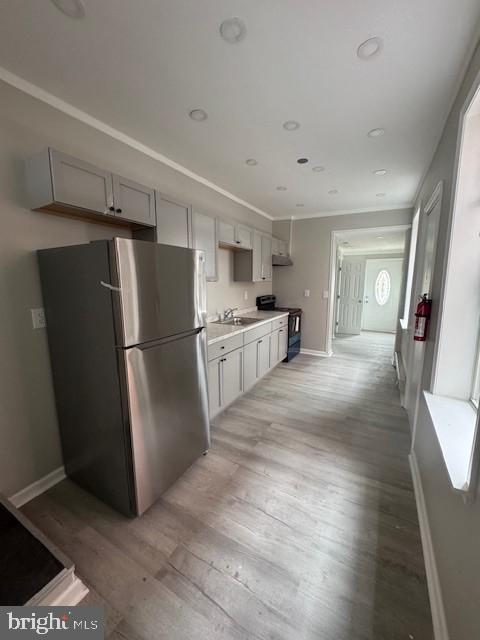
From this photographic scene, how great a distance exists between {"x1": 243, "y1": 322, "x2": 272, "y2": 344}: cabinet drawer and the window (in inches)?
204

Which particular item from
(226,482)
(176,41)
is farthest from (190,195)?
(226,482)

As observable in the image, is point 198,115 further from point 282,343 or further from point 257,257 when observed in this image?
point 282,343

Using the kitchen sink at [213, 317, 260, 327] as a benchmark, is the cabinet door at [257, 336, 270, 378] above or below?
below

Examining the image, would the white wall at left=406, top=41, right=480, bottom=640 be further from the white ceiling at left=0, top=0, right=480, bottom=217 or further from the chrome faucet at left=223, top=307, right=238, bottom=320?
the chrome faucet at left=223, top=307, right=238, bottom=320

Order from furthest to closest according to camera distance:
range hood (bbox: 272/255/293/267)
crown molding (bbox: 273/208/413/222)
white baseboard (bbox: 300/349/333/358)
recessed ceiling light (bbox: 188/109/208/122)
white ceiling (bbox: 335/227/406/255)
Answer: white baseboard (bbox: 300/349/333/358)
range hood (bbox: 272/255/293/267)
white ceiling (bbox: 335/227/406/255)
crown molding (bbox: 273/208/413/222)
recessed ceiling light (bbox: 188/109/208/122)

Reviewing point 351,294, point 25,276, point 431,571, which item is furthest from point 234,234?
point 351,294

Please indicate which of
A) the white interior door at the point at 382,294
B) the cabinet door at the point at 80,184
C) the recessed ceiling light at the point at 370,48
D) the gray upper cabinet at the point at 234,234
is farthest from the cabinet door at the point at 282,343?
the white interior door at the point at 382,294

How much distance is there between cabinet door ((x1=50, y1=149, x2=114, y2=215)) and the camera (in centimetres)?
154

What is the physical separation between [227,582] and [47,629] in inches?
29.8

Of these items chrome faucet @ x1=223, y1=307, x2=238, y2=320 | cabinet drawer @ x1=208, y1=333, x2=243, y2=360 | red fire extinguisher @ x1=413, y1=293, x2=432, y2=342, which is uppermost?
red fire extinguisher @ x1=413, y1=293, x2=432, y2=342

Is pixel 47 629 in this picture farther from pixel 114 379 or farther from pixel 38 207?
pixel 38 207

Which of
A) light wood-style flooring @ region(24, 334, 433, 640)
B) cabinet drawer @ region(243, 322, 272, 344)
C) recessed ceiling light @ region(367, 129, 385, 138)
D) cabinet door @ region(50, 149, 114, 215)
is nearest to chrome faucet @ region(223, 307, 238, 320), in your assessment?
cabinet drawer @ region(243, 322, 272, 344)

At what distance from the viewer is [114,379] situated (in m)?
1.52

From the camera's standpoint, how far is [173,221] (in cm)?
235
